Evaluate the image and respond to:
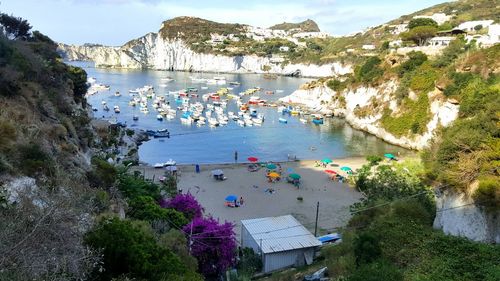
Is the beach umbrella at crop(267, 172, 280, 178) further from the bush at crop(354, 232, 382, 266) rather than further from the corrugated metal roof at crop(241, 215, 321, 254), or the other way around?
the bush at crop(354, 232, 382, 266)

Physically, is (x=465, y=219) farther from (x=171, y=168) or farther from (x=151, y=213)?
(x=171, y=168)

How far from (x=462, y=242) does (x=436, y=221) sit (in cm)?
333

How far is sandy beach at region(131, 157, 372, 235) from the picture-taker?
21.6 m

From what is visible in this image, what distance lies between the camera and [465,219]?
13055 millimetres

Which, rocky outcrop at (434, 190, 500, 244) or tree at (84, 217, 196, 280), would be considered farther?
rocky outcrop at (434, 190, 500, 244)

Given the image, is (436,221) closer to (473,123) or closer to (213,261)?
(473,123)

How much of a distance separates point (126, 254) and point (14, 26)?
36.9 meters

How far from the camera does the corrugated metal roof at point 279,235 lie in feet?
50.0

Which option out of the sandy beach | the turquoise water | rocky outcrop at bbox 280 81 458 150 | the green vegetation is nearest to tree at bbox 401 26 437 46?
rocky outcrop at bbox 280 81 458 150

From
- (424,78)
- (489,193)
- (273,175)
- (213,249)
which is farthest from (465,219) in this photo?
(424,78)

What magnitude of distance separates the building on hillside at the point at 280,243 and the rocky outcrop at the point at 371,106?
46.8 ft

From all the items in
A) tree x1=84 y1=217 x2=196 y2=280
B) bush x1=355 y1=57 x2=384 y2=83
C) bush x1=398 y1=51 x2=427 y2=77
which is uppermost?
bush x1=398 y1=51 x2=427 y2=77

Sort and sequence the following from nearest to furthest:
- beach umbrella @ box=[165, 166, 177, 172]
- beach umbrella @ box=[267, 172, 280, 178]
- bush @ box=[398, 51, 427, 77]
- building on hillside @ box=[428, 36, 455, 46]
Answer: beach umbrella @ box=[267, 172, 280, 178], beach umbrella @ box=[165, 166, 177, 172], bush @ box=[398, 51, 427, 77], building on hillside @ box=[428, 36, 455, 46]

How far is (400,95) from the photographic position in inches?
1726
